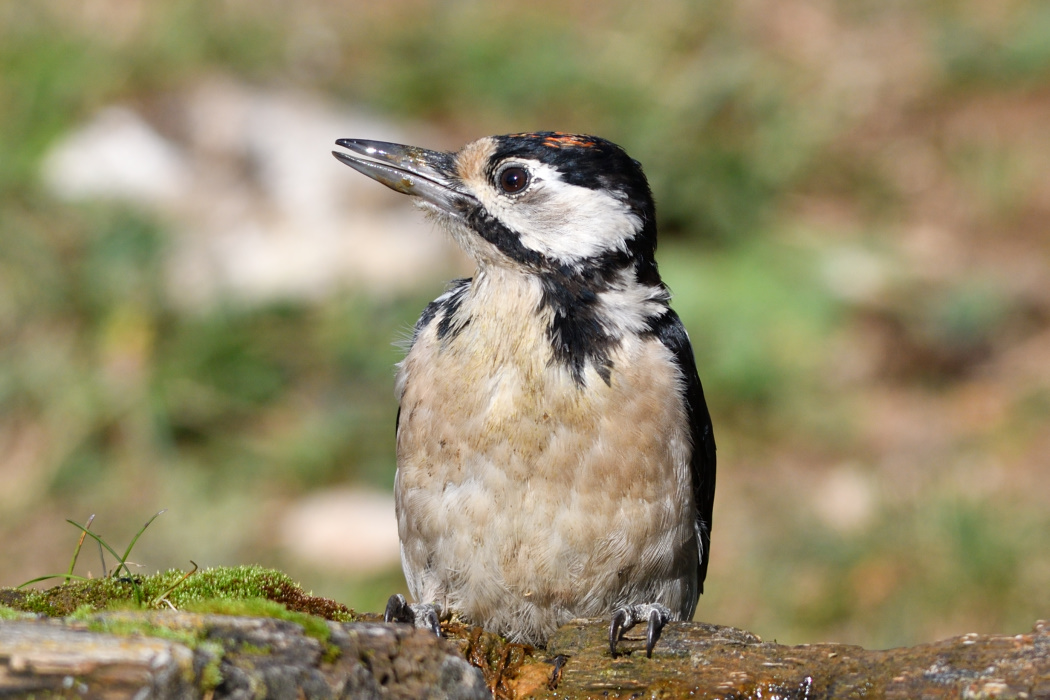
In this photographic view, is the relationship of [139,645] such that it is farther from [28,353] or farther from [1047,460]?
[1047,460]

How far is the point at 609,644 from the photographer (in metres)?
4.06

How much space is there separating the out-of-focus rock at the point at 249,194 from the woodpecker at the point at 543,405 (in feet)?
17.2

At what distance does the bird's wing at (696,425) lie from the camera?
15.9ft

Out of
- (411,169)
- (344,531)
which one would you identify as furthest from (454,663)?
(344,531)

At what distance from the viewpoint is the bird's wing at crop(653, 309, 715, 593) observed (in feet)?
15.9

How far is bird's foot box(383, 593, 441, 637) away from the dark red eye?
5.37 feet

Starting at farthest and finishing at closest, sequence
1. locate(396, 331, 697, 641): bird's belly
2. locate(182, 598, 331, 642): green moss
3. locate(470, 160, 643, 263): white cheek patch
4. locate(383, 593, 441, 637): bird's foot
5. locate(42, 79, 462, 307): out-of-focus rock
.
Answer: locate(42, 79, 462, 307): out-of-focus rock → locate(470, 160, 643, 263): white cheek patch → locate(396, 331, 697, 641): bird's belly → locate(383, 593, 441, 637): bird's foot → locate(182, 598, 331, 642): green moss

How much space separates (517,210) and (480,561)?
4.48ft

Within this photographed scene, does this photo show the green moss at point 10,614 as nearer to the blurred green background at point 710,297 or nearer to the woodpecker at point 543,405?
the woodpecker at point 543,405

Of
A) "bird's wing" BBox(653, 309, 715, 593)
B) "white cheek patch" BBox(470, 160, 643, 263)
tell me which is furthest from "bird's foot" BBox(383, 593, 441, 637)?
"white cheek patch" BBox(470, 160, 643, 263)

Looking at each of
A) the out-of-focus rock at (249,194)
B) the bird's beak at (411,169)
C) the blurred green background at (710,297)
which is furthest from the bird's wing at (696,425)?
the out-of-focus rock at (249,194)

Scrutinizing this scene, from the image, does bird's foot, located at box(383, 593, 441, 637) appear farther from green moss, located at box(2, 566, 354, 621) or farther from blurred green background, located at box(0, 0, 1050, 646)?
blurred green background, located at box(0, 0, 1050, 646)

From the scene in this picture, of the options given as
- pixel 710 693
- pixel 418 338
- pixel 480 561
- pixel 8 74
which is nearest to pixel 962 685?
pixel 710 693

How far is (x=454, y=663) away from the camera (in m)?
3.32
